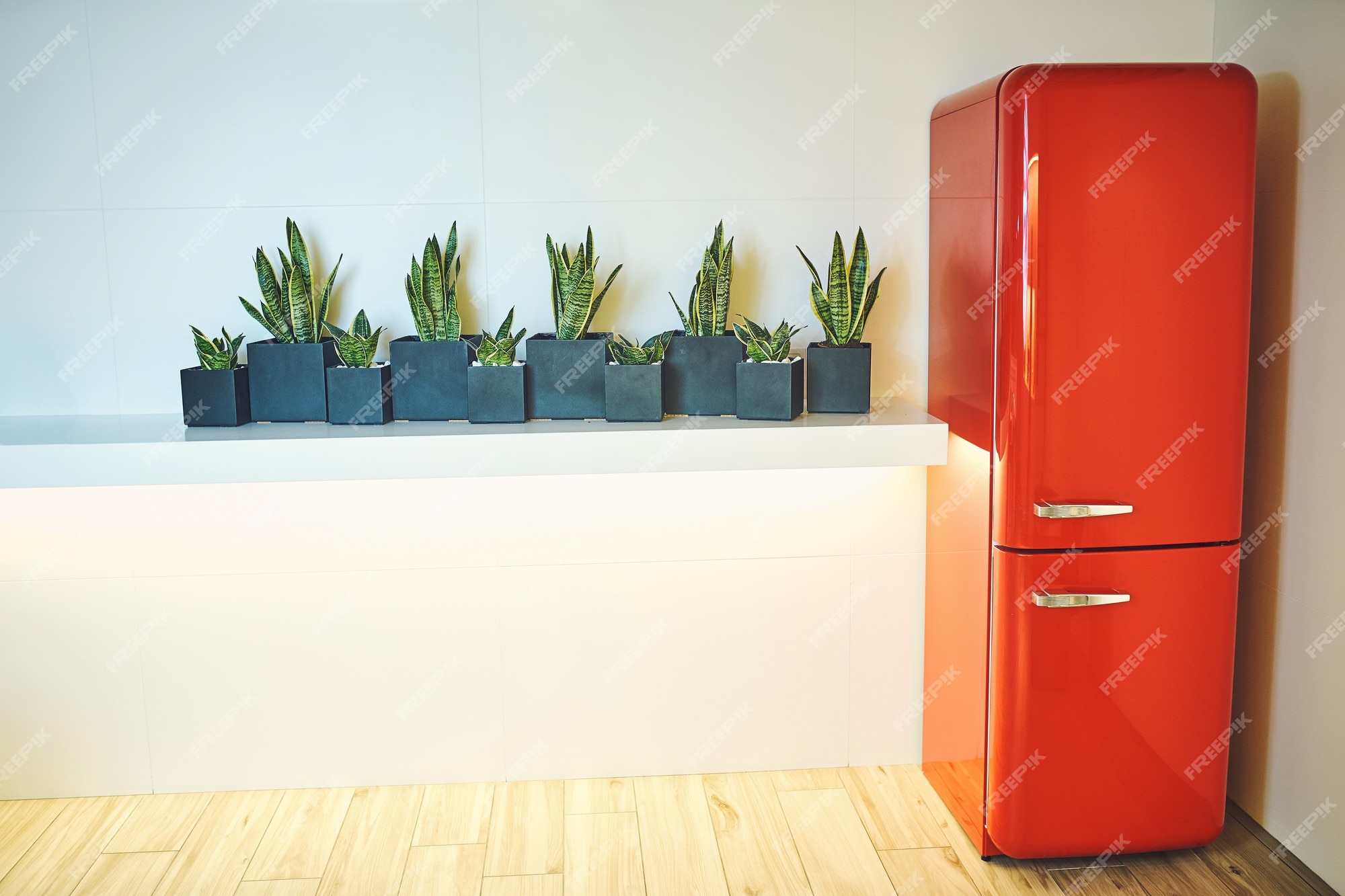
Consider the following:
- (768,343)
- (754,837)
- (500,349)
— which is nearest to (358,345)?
(500,349)

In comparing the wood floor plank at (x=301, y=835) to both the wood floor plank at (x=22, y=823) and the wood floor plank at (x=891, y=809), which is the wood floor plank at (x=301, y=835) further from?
the wood floor plank at (x=891, y=809)

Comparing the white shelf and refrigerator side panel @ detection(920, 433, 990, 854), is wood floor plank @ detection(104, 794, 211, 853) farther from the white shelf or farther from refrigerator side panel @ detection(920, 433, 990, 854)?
refrigerator side panel @ detection(920, 433, 990, 854)

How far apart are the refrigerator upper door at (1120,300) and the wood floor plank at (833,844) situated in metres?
0.82

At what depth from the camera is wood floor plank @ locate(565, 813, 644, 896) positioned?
2.27 m

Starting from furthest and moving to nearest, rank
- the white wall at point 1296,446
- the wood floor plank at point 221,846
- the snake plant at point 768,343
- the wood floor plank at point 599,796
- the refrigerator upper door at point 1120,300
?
the wood floor plank at point 599,796
the snake plant at point 768,343
the wood floor plank at point 221,846
the white wall at point 1296,446
the refrigerator upper door at point 1120,300

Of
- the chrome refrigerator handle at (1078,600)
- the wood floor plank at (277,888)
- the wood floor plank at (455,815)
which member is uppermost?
the chrome refrigerator handle at (1078,600)

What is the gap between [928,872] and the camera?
7.61 feet

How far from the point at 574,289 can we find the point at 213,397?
87cm

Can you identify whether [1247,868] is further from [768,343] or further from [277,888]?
[277,888]

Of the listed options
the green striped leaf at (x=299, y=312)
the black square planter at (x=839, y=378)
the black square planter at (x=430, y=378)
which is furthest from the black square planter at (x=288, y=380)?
the black square planter at (x=839, y=378)

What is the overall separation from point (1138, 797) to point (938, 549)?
0.71 meters

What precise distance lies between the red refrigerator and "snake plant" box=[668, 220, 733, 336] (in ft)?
1.76

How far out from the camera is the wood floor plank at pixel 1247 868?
224 cm

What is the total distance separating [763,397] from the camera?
Result: 2.37 metres
